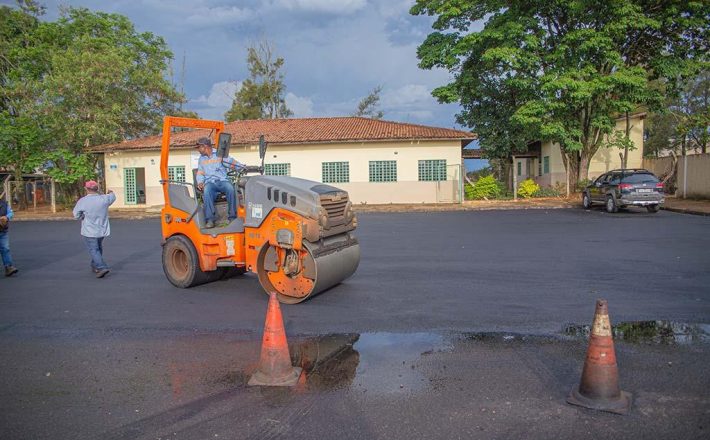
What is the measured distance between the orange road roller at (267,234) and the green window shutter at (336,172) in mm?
22669

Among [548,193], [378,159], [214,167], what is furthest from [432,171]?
[214,167]

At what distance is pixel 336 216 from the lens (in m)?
7.47

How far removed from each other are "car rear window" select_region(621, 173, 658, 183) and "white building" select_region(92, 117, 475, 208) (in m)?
9.59

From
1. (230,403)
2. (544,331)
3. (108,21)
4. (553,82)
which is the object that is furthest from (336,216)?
(108,21)

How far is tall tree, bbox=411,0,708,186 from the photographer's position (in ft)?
84.9

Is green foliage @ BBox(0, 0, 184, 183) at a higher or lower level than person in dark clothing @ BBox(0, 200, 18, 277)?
higher

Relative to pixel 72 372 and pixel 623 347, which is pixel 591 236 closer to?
pixel 623 347

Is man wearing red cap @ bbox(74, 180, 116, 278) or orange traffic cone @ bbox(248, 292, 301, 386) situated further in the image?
man wearing red cap @ bbox(74, 180, 116, 278)

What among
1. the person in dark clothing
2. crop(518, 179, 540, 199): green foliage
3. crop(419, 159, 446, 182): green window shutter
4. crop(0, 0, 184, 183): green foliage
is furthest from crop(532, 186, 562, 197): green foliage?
the person in dark clothing

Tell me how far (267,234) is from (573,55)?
24.7m

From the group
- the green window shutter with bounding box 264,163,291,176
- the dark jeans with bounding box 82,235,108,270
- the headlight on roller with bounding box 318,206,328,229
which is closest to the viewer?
the headlight on roller with bounding box 318,206,328,229

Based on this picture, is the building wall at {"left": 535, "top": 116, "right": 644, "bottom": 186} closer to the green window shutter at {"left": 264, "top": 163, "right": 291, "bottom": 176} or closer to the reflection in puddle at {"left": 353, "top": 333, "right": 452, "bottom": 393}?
the green window shutter at {"left": 264, "top": 163, "right": 291, "bottom": 176}

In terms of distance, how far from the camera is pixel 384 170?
102ft

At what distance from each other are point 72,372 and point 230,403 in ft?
5.96
